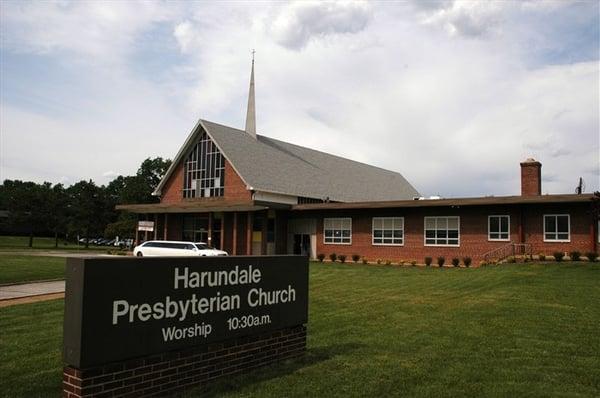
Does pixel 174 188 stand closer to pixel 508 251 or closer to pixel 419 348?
pixel 508 251

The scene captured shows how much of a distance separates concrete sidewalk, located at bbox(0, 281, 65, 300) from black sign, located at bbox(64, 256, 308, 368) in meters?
11.4

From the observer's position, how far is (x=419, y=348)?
8617mm

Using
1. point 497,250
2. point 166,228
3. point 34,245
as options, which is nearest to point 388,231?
point 497,250

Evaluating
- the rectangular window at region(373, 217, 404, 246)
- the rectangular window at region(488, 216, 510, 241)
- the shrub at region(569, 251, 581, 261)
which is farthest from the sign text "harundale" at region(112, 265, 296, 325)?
the rectangular window at region(373, 217, 404, 246)

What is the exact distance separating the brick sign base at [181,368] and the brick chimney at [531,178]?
30549mm

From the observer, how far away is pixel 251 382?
6.78 metres

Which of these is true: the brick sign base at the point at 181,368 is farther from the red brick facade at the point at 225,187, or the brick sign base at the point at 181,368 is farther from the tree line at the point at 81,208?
the tree line at the point at 81,208

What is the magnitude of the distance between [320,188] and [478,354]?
129 ft

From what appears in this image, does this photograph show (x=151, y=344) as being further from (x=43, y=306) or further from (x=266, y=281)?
(x=43, y=306)

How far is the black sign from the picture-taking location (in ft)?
17.8

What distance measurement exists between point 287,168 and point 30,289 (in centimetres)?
3012

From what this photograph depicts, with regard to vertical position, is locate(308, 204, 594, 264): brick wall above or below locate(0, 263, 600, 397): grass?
above

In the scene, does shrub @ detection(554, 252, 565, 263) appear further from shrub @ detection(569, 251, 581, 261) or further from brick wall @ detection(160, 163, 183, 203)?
brick wall @ detection(160, 163, 183, 203)

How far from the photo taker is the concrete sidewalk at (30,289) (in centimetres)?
1647
